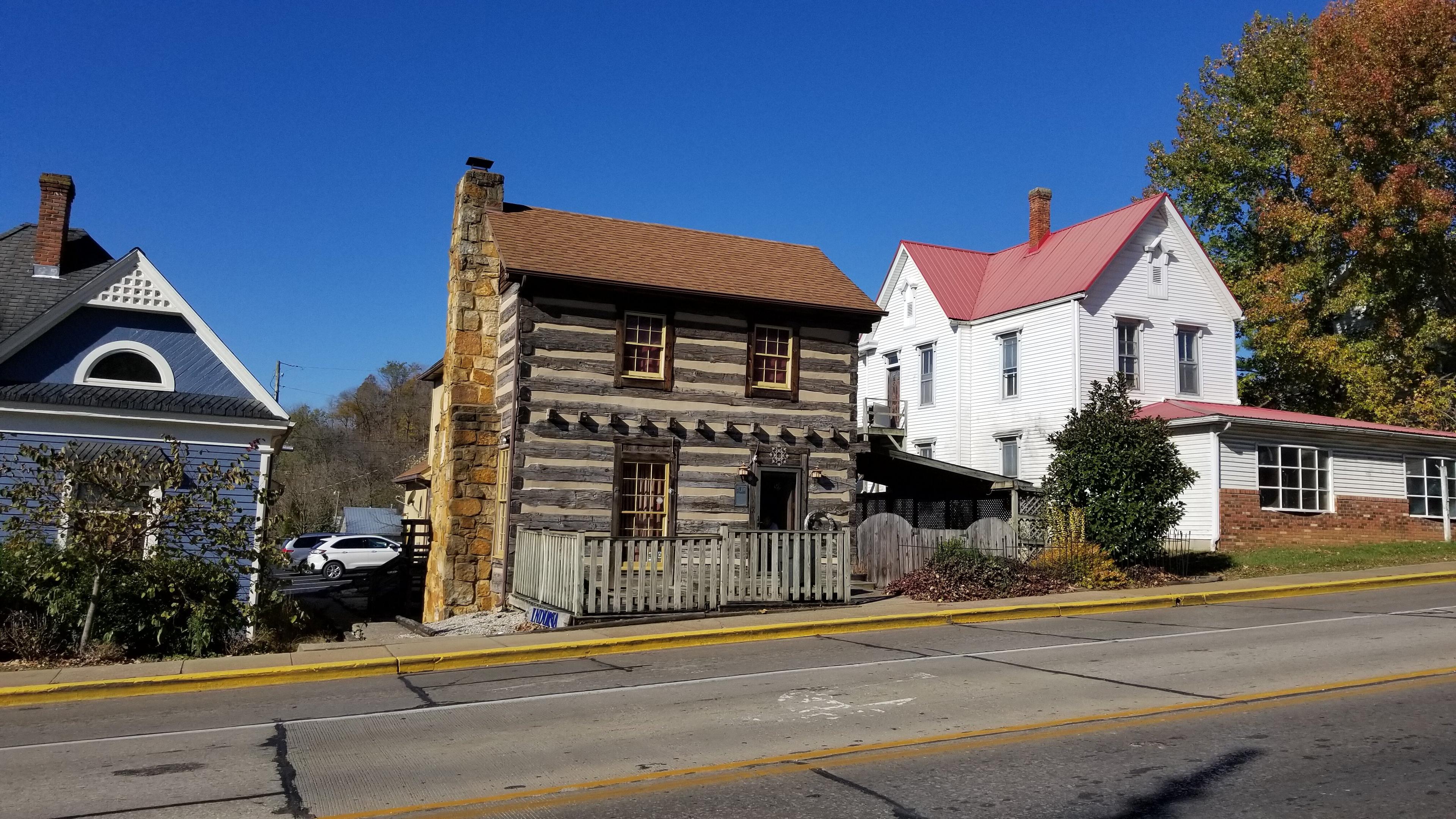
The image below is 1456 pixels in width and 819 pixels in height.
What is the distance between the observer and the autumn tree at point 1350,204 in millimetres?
33281

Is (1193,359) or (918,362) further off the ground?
(918,362)

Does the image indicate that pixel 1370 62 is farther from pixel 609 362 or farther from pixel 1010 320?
pixel 609 362

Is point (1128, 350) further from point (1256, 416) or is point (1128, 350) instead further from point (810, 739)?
point (810, 739)

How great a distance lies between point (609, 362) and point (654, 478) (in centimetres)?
227

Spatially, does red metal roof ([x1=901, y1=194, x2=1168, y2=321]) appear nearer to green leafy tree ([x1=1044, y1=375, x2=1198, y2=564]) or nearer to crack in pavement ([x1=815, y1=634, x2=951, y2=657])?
green leafy tree ([x1=1044, y1=375, x2=1198, y2=564])

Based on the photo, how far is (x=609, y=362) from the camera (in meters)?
19.6

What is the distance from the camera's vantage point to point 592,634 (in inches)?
596

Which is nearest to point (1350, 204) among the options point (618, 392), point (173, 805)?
point (618, 392)

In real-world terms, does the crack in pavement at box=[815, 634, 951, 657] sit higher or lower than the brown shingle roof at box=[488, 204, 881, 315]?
lower

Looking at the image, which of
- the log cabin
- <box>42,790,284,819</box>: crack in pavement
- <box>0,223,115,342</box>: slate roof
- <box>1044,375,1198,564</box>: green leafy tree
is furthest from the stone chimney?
<box>42,790,284,819</box>: crack in pavement

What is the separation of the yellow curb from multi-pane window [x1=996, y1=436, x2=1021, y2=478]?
12.7 m

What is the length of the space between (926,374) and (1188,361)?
799cm

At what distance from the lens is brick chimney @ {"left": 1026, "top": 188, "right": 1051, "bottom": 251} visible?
118 feet

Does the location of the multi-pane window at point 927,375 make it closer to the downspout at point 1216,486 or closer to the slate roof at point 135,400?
the downspout at point 1216,486
